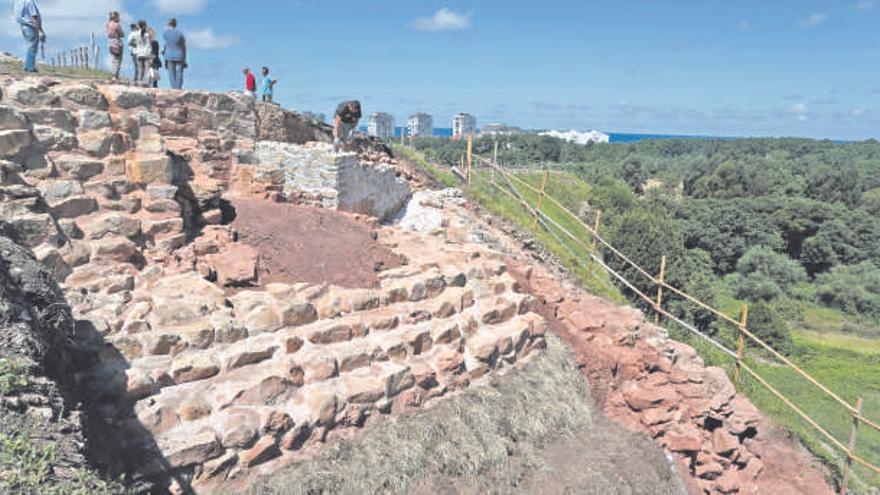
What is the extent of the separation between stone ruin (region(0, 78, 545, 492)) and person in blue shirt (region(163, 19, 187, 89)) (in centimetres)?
359

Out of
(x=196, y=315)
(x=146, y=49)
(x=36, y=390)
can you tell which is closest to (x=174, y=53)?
(x=146, y=49)

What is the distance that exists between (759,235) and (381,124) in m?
35.3

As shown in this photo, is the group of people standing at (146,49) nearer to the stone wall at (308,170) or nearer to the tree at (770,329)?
the stone wall at (308,170)

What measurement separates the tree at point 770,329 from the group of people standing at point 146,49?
31567mm

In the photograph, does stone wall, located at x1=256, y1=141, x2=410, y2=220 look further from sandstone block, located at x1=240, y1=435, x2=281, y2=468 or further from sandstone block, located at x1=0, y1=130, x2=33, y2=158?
sandstone block, located at x1=240, y1=435, x2=281, y2=468

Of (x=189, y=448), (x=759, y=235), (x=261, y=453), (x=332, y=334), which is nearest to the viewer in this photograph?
(x=189, y=448)

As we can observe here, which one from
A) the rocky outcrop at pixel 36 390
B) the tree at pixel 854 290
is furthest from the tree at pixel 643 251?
the tree at pixel 854 290

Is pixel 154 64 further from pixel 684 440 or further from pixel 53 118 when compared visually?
pixel 684 440

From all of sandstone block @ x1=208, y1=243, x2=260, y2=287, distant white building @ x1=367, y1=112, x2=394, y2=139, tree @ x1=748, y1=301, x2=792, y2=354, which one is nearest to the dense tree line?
tree @ x1=748, y1=301, x2=792, y2=354

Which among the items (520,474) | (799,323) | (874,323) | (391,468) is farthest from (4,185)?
(874,323)

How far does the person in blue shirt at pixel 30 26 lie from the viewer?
962 centimetres

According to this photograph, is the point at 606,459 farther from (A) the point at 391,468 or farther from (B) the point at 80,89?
(B) the point at 80,89

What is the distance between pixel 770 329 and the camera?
3259cm

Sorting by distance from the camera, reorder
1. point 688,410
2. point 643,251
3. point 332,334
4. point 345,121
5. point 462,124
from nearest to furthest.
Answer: point 332,334 < point 688,410 < point 345,121 < point 643,251 < point 462,124
